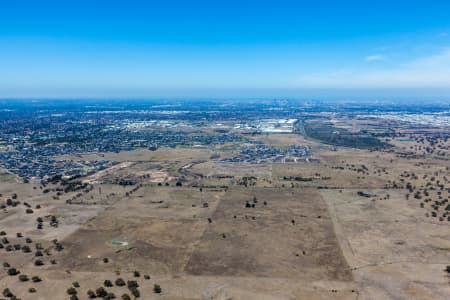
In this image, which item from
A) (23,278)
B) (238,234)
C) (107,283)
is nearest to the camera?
(107,283)

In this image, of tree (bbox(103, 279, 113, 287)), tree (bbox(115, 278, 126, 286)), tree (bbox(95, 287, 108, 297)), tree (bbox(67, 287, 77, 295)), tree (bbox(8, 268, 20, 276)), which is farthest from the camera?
tree (bbox(8, 268, 20, 276))

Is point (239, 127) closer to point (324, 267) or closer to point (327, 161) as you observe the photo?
point (327, 161)

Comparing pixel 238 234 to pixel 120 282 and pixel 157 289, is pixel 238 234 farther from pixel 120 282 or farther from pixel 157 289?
pixel 120 282

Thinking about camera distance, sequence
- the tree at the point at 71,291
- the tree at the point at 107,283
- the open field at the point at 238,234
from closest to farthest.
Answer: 1. the tree at the point at 71,291
2. the tree at the point at 107,283
3. the open field at the point at 238,234

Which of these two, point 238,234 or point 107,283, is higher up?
point 107,283

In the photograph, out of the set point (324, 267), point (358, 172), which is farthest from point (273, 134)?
point (324, 267)

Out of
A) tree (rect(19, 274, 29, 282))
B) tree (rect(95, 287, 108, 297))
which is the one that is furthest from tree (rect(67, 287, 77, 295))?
tree (rect(19, 274, 29, 282))

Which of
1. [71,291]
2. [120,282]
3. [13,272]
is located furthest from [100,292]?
[13,272]

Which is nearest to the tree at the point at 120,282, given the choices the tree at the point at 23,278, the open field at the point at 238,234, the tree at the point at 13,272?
the open field at the point at 238,234

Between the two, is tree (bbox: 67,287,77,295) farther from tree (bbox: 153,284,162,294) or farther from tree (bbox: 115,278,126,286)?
tree (bbox: 153,284,162,294)

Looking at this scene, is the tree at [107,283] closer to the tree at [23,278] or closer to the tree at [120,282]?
the tree at [120,282]

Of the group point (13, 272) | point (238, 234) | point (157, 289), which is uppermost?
point (13, 272)
